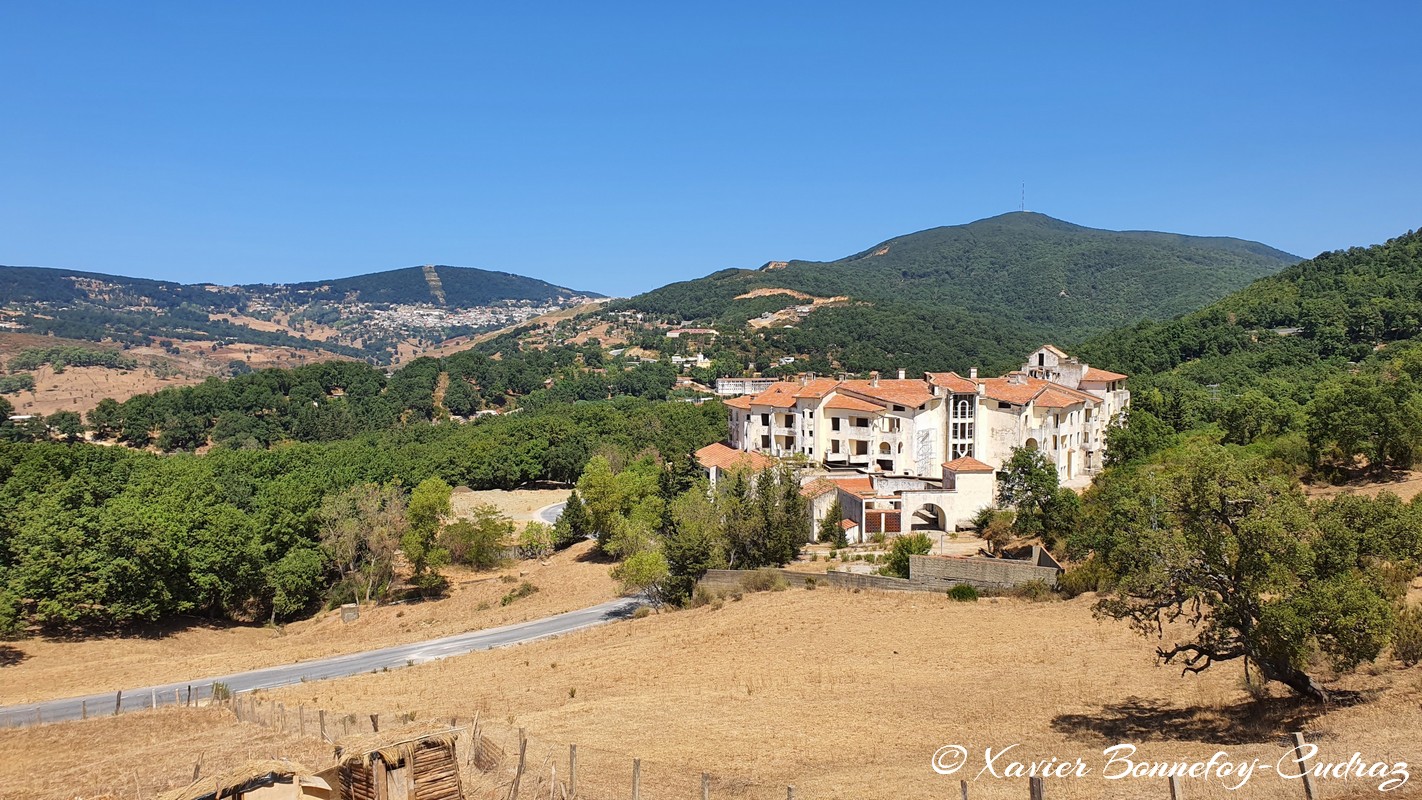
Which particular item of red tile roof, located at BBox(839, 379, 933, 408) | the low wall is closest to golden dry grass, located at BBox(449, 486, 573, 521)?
red tile roof, located at BBox(839, 379, 933, 408)

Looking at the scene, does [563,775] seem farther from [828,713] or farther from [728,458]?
[728,458]

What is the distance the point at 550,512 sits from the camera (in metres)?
79.7

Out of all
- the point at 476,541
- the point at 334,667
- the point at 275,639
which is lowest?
the point at 275,639

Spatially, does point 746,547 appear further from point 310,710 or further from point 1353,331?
point 1353,331

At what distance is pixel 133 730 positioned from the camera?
80.4 ft

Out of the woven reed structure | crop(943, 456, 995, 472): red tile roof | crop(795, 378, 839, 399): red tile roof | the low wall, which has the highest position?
crop(795, 378, 839, 399): red tile roof

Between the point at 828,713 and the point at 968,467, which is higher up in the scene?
the point at 968,467

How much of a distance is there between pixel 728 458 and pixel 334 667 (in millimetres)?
36009

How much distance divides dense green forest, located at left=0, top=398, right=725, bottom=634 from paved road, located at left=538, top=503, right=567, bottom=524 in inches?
434

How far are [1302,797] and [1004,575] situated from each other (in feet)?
84.8

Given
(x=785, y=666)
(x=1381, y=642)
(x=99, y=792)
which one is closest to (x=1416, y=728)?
(x=1381, y=642)

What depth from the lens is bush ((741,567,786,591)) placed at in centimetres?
4244

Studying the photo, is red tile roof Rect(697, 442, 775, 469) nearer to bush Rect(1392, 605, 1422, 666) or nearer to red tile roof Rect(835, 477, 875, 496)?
red tile roof Rect(835, 477, 875, 496)

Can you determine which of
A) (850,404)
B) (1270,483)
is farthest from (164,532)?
(1270,483)
